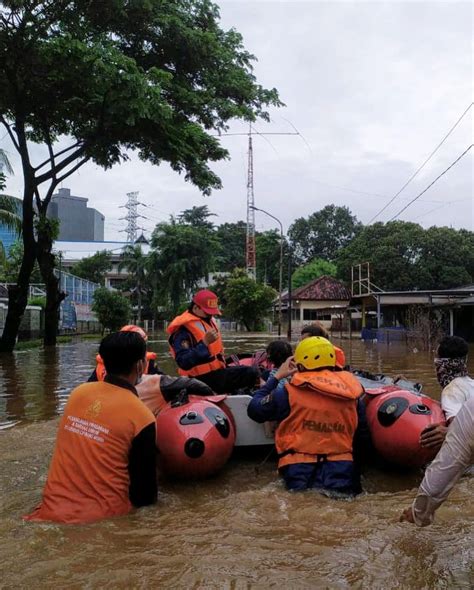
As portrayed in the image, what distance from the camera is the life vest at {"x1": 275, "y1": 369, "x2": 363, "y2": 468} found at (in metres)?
3.96

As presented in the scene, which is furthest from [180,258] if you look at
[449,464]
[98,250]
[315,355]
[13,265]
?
[449,464]

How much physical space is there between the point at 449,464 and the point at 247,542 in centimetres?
130

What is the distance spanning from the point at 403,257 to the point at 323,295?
861cm

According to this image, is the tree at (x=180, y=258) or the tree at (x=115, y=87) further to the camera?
the tree at (x=180, y=258)

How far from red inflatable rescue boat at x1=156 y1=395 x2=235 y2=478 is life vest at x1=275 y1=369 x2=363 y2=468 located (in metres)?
0.59

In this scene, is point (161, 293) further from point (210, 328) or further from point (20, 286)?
point (210, 328)

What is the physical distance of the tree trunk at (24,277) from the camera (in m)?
17.7

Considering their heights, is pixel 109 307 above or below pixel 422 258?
below

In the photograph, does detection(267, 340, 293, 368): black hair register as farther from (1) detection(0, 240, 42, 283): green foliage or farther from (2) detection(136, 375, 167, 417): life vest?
(1) detection(0, 240, 42, 283): green foliage

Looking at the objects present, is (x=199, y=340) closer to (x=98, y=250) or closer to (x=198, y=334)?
(x=198, y=334)

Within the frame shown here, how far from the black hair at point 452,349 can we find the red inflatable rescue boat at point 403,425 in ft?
2.34

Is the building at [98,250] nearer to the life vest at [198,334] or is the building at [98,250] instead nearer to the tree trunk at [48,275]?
the tree trunk at [48,275]

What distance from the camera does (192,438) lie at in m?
4.22

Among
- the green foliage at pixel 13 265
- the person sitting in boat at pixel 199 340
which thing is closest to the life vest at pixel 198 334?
the person sitting in boat at pixel 199 340
